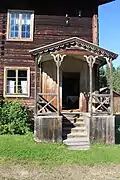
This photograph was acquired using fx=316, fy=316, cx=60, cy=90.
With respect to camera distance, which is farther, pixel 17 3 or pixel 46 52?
pixel 17 3

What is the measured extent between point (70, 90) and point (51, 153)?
28.0ft

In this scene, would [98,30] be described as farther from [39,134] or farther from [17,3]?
[39,134]

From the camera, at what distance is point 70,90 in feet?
63.8

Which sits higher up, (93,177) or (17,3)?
(17,3)

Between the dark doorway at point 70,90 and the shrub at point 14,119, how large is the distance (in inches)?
115

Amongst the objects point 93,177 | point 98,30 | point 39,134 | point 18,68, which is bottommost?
point 93,177

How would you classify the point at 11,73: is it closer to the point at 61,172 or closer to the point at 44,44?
the point at 44,44

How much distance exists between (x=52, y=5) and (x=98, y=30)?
2.81 meters

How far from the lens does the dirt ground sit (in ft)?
28.9

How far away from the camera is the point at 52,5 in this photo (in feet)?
55.7

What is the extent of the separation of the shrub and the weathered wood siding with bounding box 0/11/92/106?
125cm

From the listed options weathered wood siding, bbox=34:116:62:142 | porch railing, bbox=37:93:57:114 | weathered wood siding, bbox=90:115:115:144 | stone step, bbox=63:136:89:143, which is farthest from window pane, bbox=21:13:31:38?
stone step, bbox=63:136:89:143

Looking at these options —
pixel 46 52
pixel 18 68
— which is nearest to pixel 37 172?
pixel 46 52

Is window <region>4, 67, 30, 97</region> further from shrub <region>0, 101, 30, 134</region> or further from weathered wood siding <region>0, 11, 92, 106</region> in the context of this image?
shrub <region>0, 101, 30, 134</region>
